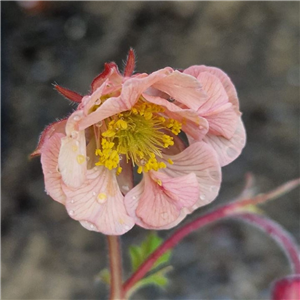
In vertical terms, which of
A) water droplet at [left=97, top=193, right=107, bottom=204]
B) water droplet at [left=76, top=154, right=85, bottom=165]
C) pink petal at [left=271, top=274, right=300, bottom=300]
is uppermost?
water droplet at [left=76, top=154, right=85, bottom=165]

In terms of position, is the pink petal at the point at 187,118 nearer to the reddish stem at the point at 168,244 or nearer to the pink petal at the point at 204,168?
the pink petal at the point at 204,168

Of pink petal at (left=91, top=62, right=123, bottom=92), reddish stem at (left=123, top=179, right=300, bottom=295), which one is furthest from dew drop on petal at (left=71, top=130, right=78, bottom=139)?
reddish stem at (left=123, top=179, right=300, bottom=295)

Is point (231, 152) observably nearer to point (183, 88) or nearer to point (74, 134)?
point (183, 88)

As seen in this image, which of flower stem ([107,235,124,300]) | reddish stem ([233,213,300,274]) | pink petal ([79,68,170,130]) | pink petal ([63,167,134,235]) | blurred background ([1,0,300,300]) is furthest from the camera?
blurred background ([1,0,300,300])

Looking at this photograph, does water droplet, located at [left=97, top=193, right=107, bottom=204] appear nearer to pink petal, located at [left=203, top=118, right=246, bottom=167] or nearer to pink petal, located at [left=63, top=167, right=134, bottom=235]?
pink petal, located at [left=63, top=167, right=134, bottom=235]

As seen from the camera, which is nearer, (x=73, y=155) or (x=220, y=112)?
(x=73, y=155)

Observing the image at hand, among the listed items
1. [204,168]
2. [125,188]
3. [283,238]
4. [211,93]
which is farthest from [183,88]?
[283,238]

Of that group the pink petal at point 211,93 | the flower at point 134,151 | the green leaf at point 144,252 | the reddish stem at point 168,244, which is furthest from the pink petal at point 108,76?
the green leaf at point 144,252
